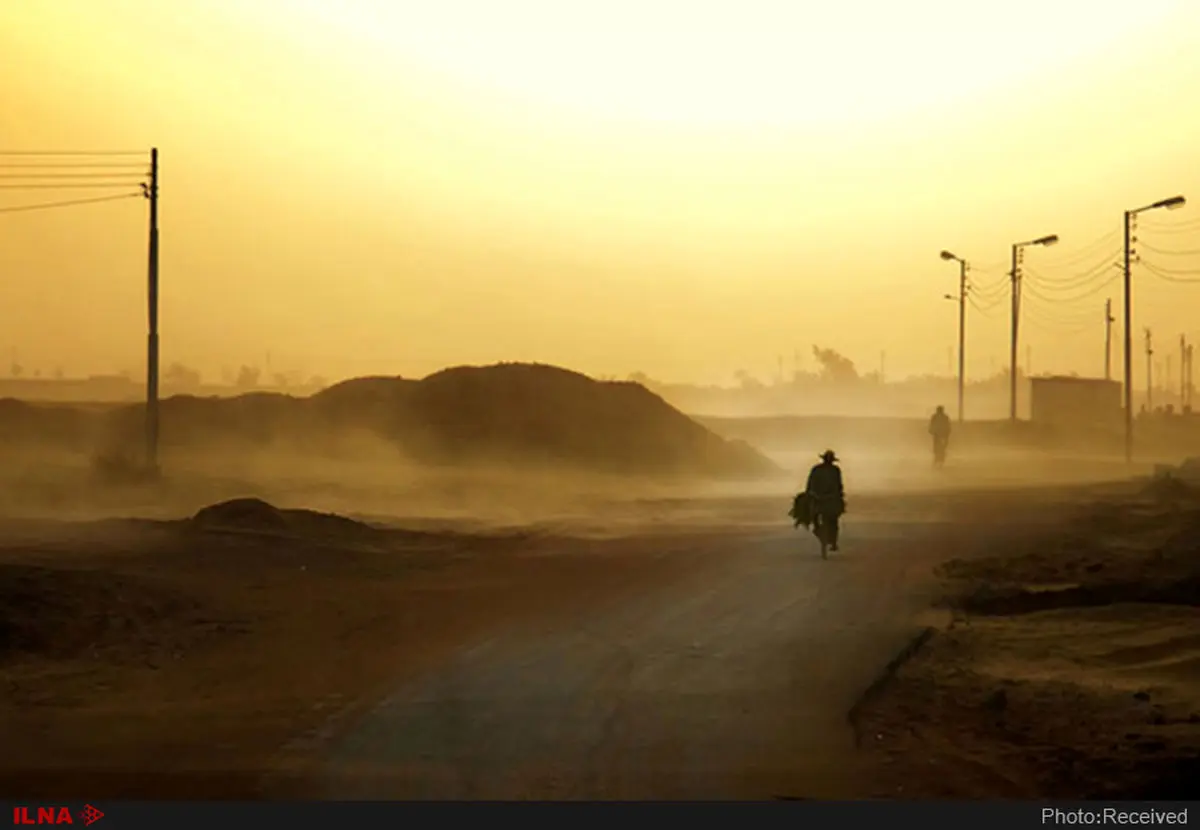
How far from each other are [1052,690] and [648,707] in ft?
12.3

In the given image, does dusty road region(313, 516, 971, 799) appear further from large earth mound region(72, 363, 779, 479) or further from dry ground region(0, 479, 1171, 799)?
large earth mound region(72, 363, 779, 479)

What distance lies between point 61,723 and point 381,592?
8292 millimetres

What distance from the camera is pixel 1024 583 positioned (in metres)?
19.3

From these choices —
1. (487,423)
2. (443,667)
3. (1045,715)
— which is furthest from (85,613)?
(487,423)

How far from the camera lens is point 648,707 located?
1082cm

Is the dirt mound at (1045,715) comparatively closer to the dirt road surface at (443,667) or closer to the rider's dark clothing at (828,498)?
the dirt road surface at (443,667)

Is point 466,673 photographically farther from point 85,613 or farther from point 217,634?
point 85,613

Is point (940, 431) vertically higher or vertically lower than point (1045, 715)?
higher

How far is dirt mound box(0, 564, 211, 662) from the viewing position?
573 inches

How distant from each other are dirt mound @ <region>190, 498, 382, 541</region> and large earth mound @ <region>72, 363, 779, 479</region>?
105ft

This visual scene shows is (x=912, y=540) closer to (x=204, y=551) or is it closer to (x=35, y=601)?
(x=204, y=551)

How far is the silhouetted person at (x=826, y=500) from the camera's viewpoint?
22609mm

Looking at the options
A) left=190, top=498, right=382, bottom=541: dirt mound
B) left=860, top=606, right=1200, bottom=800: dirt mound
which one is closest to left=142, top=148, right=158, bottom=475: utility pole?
left=190, top=498, right=382, bottom=541: dirt mound

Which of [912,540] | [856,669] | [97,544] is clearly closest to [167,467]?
[97,544]
